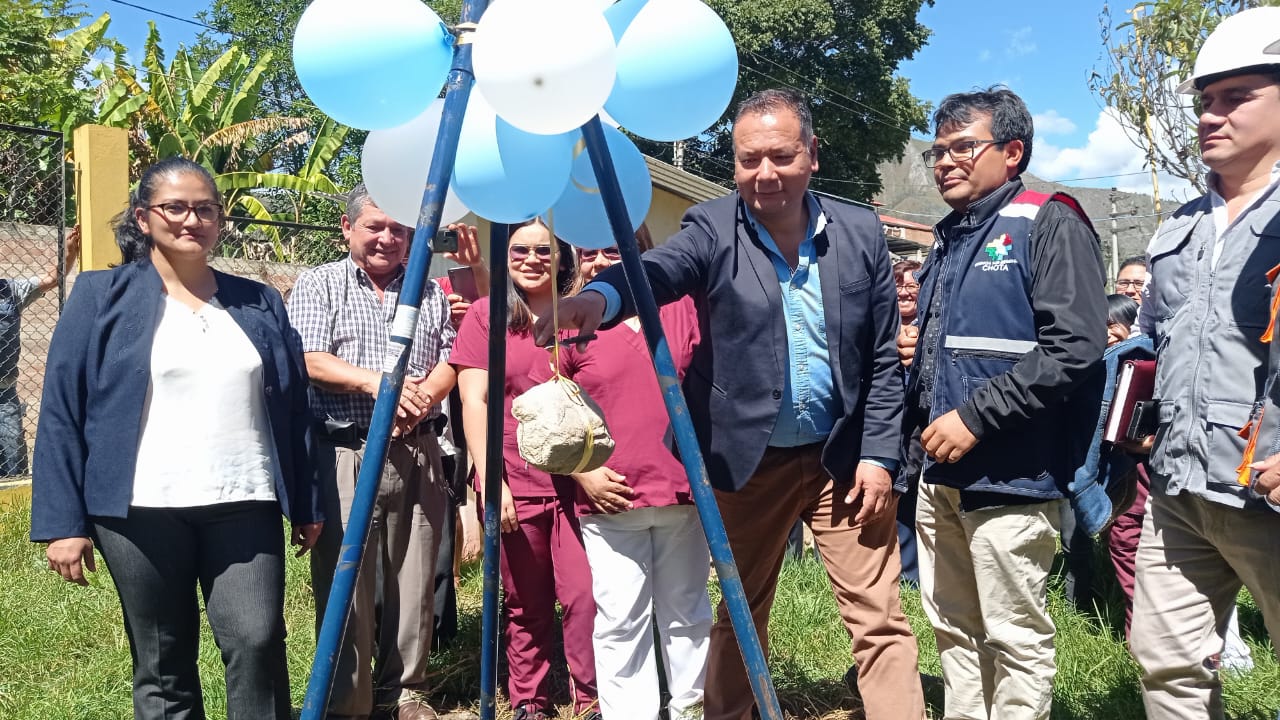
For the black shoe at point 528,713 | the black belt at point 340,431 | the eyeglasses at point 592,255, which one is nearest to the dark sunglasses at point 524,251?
the eyeglasses at point 592,255

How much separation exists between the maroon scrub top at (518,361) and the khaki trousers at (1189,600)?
192cm

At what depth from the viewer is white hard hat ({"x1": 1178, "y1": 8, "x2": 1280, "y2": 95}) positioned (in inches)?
96.9

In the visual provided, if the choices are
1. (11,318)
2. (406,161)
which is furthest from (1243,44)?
(11,318)

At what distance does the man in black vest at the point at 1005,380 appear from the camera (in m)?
2.66

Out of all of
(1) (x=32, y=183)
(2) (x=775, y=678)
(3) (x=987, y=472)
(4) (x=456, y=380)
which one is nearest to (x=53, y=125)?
(1) (x=32, y=183)

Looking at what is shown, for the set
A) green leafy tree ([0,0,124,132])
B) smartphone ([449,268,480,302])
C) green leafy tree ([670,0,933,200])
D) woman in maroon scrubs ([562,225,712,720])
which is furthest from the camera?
green leafy tree ([670,0,933,200])

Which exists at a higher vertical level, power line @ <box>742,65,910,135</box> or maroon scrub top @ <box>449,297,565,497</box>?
power line @ <box>742,65,910,135</box>

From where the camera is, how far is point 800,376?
9.49 ft

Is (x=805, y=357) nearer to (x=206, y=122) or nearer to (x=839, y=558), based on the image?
(x=839, y=558)

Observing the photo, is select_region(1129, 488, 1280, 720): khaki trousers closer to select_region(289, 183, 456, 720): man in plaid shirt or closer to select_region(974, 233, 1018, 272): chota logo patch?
select_region(974, 233, 1018, 272): chota logo patch

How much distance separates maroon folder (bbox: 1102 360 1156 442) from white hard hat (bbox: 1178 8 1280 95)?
0.81 metres

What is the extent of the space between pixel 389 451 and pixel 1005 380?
2260 millimetres

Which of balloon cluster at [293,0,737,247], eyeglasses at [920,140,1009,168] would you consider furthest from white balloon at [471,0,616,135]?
eyeglasses at [920,140,1009,168]

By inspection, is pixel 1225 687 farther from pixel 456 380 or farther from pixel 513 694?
pixel 456 380
